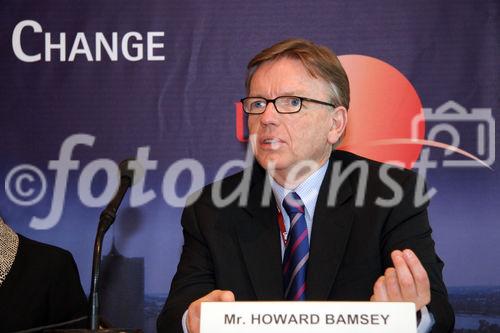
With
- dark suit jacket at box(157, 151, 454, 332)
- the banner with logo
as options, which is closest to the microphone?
dark suit jacket at box(157, 151, 454, 332)

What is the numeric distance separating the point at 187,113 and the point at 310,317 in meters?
1.79

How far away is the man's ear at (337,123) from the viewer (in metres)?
2.58

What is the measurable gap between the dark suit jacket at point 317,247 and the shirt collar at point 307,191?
4 cm

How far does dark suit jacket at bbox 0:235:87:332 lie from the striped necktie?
88 centimetres

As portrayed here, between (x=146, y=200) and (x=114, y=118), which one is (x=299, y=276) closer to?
(x=146, y=200)

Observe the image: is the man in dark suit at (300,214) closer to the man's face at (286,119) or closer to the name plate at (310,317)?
the man's face at (286,119)

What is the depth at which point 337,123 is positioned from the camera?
2.61m

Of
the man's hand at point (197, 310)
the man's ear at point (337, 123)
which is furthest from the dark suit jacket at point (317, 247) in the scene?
the man's hand at point (197, 310)

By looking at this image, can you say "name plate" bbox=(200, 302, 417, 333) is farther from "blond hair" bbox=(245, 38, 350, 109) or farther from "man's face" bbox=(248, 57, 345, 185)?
"blond hair" bbox=(245, 38, 350, 109)

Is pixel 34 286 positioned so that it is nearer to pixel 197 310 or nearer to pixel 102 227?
pixel 102 227

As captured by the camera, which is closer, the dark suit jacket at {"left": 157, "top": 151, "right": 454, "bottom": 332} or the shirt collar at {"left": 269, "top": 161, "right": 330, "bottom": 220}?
the dark suit jacket at {"left": 157, "top": 151, "right": 454, "bottom": 332}

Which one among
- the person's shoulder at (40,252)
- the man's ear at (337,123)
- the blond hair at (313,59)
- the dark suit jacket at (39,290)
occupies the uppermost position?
the blond hair at (313,59)

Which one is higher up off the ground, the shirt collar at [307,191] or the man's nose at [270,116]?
the man's nose at [270,116]

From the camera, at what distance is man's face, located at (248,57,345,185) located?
8.03ft
